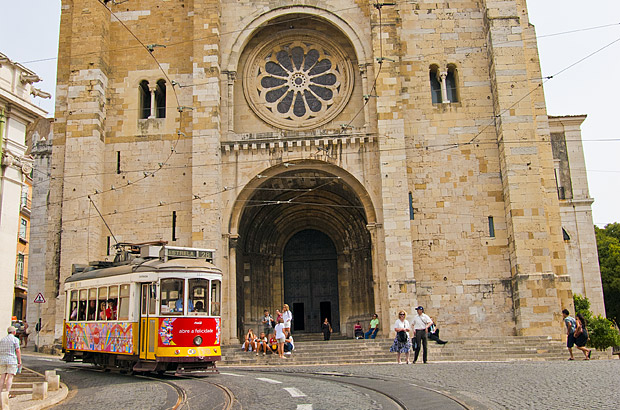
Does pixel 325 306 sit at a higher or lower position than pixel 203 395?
higher

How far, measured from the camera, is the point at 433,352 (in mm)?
17984

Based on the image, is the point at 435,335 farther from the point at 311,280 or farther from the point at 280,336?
the point at 311,280

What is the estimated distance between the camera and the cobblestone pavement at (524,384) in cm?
709

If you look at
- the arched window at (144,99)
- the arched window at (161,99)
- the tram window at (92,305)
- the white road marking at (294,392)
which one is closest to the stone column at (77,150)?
the arched window at (144,99)

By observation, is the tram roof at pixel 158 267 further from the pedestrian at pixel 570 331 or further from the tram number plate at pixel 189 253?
the pedestrian at pixel 570 331

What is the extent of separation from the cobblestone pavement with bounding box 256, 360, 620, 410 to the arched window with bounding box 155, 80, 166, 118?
14.4m

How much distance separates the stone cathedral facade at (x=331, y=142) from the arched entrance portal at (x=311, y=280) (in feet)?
5.97

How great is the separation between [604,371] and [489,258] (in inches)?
447

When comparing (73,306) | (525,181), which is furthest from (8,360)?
(525,181)

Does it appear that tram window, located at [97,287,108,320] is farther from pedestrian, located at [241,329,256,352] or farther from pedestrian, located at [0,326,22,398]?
pedestrian, located at [241,329,256,352]

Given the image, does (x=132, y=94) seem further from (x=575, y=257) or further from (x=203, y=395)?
(x=575, y=257)

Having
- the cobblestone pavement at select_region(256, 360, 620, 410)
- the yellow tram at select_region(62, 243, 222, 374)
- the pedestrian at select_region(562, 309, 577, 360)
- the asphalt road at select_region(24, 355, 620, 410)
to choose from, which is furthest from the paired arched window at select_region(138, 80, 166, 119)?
the pedestrian at select_region(562, 309, 577, 360)

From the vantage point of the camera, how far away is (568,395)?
7562 millimetres

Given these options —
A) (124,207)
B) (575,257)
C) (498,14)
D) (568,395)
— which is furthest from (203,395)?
(575,257)
